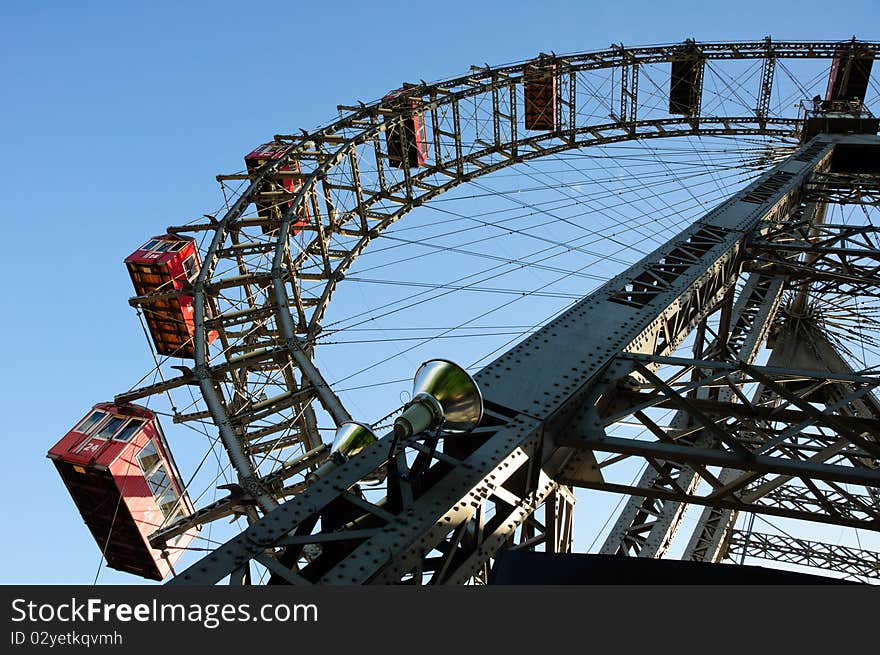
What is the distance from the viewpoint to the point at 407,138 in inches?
1109

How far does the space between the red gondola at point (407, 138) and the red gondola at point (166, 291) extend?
805 centimetres

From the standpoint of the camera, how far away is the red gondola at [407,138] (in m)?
27.8

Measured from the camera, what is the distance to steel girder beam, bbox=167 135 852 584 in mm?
5875

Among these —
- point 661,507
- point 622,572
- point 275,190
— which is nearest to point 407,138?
point 275,190

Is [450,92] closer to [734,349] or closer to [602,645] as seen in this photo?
[734,349]

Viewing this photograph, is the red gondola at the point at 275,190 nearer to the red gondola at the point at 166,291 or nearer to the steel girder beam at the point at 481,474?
the red gondola at the point at 166,291

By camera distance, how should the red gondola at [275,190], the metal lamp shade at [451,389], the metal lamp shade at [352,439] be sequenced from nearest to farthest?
the metal lamp shade at [451,389] < the metal lamp shade at [352,439] < the red gondola at [275,190]

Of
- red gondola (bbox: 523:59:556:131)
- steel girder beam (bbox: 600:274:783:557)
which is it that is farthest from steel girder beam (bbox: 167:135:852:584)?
red gondola (bbox: 523:59:556:131)

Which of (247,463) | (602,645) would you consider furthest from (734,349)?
(602,645)

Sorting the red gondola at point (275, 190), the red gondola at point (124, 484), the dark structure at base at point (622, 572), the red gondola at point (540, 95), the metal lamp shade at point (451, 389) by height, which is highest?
the red gondola at point (540, 95)

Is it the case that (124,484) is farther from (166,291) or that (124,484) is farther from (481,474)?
(481,474)

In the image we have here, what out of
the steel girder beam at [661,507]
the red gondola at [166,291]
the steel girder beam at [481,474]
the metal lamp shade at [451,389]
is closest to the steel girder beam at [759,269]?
the steel girder beam at [661,507]

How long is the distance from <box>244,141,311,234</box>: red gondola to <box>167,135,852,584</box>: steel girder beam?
16.0m

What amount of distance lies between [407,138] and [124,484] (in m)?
15.4
